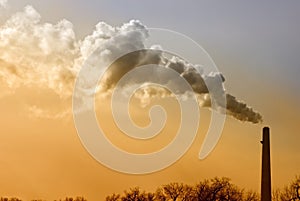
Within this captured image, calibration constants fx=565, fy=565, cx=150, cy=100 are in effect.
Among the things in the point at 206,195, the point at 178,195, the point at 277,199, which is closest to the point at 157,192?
the point at 178,195

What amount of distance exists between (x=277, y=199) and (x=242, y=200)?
298 inches

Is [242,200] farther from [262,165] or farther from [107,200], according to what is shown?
[262,165]

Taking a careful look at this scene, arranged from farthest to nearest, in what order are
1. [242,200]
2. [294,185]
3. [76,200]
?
1. [76,200]
2. [242,200]
3. [294,185]

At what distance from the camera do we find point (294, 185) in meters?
62.3

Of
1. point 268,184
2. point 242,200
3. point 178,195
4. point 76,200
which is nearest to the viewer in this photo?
point 268,184

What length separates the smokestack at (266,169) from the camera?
4622 cm

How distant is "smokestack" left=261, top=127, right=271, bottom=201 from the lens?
46.2m

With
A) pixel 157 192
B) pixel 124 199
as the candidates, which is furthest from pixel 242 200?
pixel 124 199

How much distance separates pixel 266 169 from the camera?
153 ft

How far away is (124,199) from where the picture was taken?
80.6 meters

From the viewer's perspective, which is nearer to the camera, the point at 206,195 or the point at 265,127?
the point at 265,127

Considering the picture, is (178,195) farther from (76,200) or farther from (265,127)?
(265,127)

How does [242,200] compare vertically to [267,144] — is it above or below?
above

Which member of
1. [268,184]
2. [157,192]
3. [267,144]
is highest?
[157,192]
